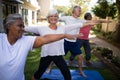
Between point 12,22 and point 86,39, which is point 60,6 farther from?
point 12,22

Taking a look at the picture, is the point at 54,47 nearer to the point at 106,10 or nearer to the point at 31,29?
the point at 31,29

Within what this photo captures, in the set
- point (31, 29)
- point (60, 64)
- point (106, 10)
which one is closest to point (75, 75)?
point (60, 64)

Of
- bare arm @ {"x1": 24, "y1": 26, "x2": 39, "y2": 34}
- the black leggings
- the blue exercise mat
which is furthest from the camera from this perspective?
the blue exercise mat

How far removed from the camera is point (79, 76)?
6414mm

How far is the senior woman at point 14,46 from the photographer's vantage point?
97.6 inches

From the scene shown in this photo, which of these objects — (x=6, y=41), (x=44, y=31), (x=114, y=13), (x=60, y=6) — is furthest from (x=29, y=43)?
(x=60, y=6)

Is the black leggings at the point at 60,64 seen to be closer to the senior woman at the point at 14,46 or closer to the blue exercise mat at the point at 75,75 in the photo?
the blue exercise mat at the point at 75,75

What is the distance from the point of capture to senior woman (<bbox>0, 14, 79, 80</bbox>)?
2.48m

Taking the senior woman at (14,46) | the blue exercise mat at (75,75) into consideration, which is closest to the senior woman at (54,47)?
the blue exercise mat at (75,75)

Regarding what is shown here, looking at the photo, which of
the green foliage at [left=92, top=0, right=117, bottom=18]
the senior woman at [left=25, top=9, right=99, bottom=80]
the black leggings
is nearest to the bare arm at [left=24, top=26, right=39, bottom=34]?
the senior woman at [left=25, top=9, right=99, bottom=80]

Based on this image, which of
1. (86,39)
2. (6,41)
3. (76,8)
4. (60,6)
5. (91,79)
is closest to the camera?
(6,41)

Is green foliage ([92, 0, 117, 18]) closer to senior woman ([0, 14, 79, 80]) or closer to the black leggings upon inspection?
the black leggings

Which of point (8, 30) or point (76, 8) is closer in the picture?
point (8, 30)

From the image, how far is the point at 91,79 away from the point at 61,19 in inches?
67.1
